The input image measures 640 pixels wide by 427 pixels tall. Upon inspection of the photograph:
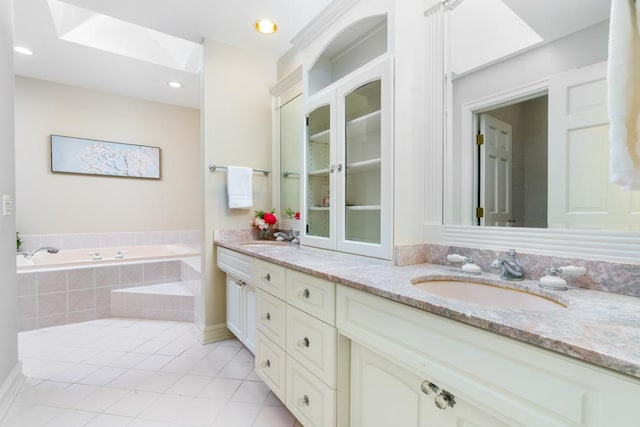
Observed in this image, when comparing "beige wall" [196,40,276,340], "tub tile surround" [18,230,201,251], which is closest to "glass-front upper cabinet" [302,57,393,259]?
"beige wall" [196,40,276,340]

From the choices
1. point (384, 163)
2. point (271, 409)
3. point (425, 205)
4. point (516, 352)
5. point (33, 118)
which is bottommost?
point (271, 409)

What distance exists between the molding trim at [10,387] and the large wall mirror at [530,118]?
2.40 metres

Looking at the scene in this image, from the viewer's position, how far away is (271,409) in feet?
5.11

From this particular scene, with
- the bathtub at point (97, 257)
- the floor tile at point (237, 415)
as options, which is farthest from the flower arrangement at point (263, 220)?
the bathtub at point (97, 257)

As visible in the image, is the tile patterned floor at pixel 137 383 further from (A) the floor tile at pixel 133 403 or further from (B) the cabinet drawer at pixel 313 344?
(B) the cabinet drawer at pixel 313 344

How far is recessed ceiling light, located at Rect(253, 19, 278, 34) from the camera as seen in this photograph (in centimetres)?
212

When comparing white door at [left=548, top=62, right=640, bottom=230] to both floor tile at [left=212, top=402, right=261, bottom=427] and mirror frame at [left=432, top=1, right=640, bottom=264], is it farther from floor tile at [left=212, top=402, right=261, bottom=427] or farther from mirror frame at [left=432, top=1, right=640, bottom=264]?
floor tile at [left=212, top=402, right=261, bottom=427]

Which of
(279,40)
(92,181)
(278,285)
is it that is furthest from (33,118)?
(278,285)

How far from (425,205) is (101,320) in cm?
313

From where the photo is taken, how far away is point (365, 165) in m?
1.54

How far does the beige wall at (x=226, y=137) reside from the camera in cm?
234

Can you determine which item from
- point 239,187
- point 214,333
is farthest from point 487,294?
point 214,333

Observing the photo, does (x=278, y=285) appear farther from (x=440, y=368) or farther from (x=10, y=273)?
(x=10, y=273)

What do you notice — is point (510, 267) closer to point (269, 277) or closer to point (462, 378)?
point (462, 378)
